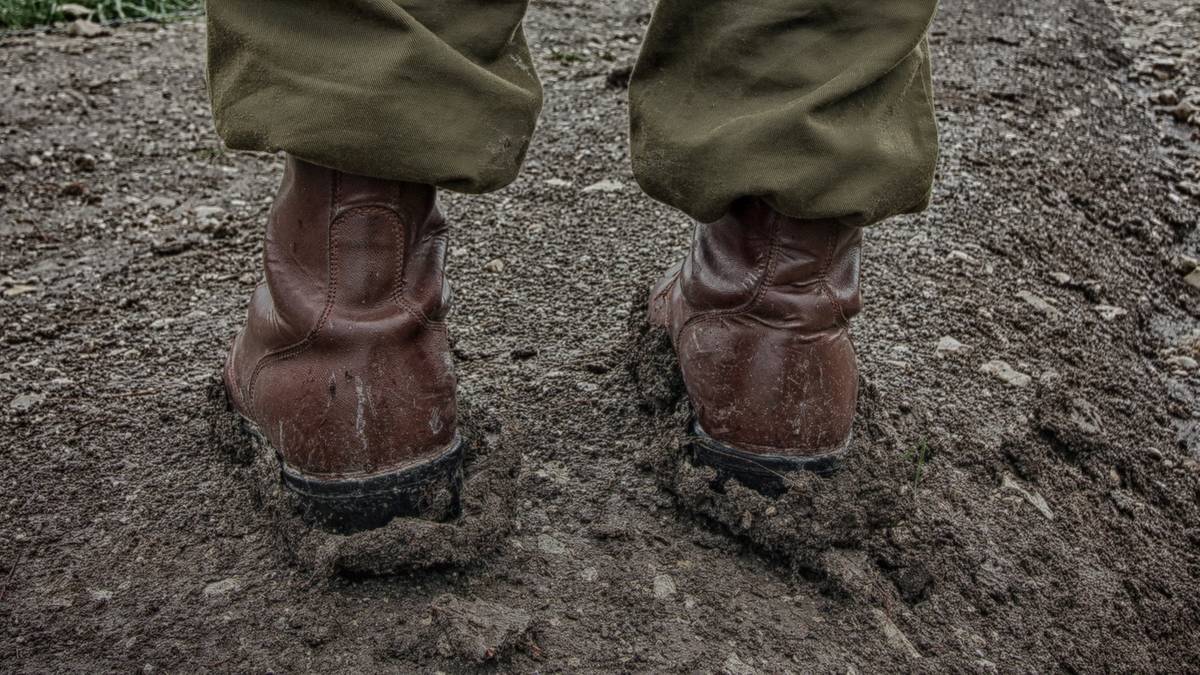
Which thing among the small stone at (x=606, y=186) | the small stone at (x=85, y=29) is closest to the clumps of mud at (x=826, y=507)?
the small stone at (x=606, y=186)

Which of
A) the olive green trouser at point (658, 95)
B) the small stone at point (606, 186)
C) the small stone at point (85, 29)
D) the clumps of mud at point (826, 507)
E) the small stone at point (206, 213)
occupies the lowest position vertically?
the small stone at point (85, 29)

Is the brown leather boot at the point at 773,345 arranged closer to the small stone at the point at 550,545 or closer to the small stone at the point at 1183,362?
the small stone at the point at 550,545

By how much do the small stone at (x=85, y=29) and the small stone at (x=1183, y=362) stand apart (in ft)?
12.7

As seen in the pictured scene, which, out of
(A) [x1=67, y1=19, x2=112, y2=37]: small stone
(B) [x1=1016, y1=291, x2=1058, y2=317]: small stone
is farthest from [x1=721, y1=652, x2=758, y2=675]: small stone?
(A) [x1=67, y1=19, x2=112, y2=37]: small stone

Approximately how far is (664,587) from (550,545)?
0.17 metres

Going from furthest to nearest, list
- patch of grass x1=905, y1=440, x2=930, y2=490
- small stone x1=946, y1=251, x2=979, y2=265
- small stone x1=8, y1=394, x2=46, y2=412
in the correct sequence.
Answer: small stone x1=946, y1=251, x2=979, y2=265 → small stone x1=8, y1=394, x2=46, y2=412 → patch of grass x1=905, y1=440, x2=930, y2=490

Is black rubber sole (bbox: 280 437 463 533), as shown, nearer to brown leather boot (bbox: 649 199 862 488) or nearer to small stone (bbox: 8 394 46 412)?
brown leather boot (bbox: 649 199 862 488)

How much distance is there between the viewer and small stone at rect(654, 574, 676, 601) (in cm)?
142

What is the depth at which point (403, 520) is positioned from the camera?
138cm

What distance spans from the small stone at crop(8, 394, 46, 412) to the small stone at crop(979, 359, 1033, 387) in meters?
1.69

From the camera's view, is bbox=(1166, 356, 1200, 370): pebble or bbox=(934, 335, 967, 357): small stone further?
bbox=(1166, 356, 1200, 370): pebble

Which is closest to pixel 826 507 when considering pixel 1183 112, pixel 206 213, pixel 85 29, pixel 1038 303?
pixel 1038 303

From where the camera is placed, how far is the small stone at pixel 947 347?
83.7 inches

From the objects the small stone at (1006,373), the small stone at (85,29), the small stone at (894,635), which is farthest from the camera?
the small stone at (85,29)
